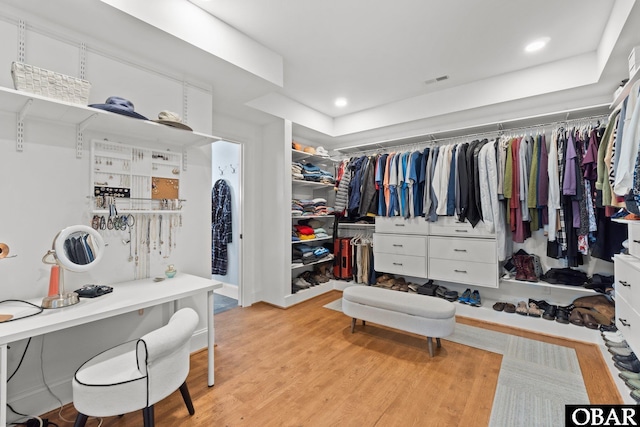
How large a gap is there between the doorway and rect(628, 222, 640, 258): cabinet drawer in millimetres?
3758

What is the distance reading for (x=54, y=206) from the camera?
1.86m

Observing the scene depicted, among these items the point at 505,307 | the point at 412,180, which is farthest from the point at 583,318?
the point at 412,180

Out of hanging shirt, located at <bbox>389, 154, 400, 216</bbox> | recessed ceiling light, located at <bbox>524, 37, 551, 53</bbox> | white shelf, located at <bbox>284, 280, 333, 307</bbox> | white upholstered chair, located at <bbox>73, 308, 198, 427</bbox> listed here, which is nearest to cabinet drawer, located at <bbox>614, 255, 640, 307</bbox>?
recessed ceiling light, located at <bbox>524, 37, 551, 53</bbox>

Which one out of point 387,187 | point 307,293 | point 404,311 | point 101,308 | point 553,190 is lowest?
point 307,293

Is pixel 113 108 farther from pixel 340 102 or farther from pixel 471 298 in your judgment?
pixel 471 298

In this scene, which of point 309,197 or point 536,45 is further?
point 309,197

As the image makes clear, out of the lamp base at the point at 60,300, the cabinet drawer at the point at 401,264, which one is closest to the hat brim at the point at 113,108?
the lamp base at the point at 60,300

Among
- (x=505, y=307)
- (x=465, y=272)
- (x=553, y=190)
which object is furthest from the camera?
(x=465, y=272)

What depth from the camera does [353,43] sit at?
8.48 feet

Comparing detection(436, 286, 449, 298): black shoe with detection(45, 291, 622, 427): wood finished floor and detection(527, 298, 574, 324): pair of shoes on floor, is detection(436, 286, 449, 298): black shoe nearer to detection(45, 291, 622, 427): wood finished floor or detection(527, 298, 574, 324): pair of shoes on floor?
detection(45, 291, 622, 427): wood finished floor

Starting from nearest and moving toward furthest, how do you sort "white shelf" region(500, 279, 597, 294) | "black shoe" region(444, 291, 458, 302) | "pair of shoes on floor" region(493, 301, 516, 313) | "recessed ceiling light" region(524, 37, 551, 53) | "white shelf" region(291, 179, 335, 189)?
"recessed ceiling light" region(524, 37, 551, 53)
"white shelf" region(500, 279, 597, 294)
"pair of shoes on floor" region(493, 301, 516, 313)
"black shoe" region(444, 291, 458, 302)
"white shelf" region(291, 179, 335, 189)

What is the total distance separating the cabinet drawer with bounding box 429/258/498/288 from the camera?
10.4 feet

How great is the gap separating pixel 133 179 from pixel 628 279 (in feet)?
11.2

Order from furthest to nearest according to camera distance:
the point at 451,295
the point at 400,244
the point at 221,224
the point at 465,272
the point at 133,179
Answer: the point at 221,224 < the point at 400,244 < the point at 451,295 < the point at 465,272 < the point at 133,179
